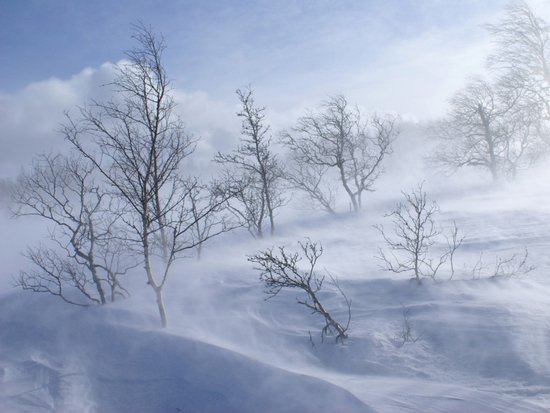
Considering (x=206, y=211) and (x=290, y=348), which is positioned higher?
(x=206, y=211)

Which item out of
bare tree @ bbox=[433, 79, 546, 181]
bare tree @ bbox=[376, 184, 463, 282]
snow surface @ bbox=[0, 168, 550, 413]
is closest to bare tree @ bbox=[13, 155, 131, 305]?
snow surface @ bbox=[0, 168, 550, 413]

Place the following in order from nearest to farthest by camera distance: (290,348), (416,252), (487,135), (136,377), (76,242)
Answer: (136,377), (290,348), (416,252), (76,242), (487,135)

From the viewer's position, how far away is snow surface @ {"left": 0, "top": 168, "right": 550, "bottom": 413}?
16.8 ft

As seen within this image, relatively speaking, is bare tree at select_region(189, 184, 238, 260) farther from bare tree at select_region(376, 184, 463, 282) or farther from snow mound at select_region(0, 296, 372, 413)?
bare tree at select_region(376, 184, 463, 282)

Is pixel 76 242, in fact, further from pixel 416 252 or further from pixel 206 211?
pixel 416 252

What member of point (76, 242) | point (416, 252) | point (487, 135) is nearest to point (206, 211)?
point (76, 242)

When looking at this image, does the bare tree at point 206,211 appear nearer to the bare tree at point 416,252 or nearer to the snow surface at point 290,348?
the snow surface at point 290,348

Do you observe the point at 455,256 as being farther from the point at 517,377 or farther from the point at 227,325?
the point at 227,325

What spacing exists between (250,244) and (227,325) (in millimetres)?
9266

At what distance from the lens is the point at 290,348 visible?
693 cm

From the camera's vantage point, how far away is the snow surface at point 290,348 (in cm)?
512

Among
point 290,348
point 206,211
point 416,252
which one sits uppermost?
point 206,211

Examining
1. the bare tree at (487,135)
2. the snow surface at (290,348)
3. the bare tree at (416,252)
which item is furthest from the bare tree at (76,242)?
the bare tree at (487,135)

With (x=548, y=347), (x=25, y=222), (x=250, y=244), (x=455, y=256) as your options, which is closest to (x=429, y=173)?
(x=250, y=244)
